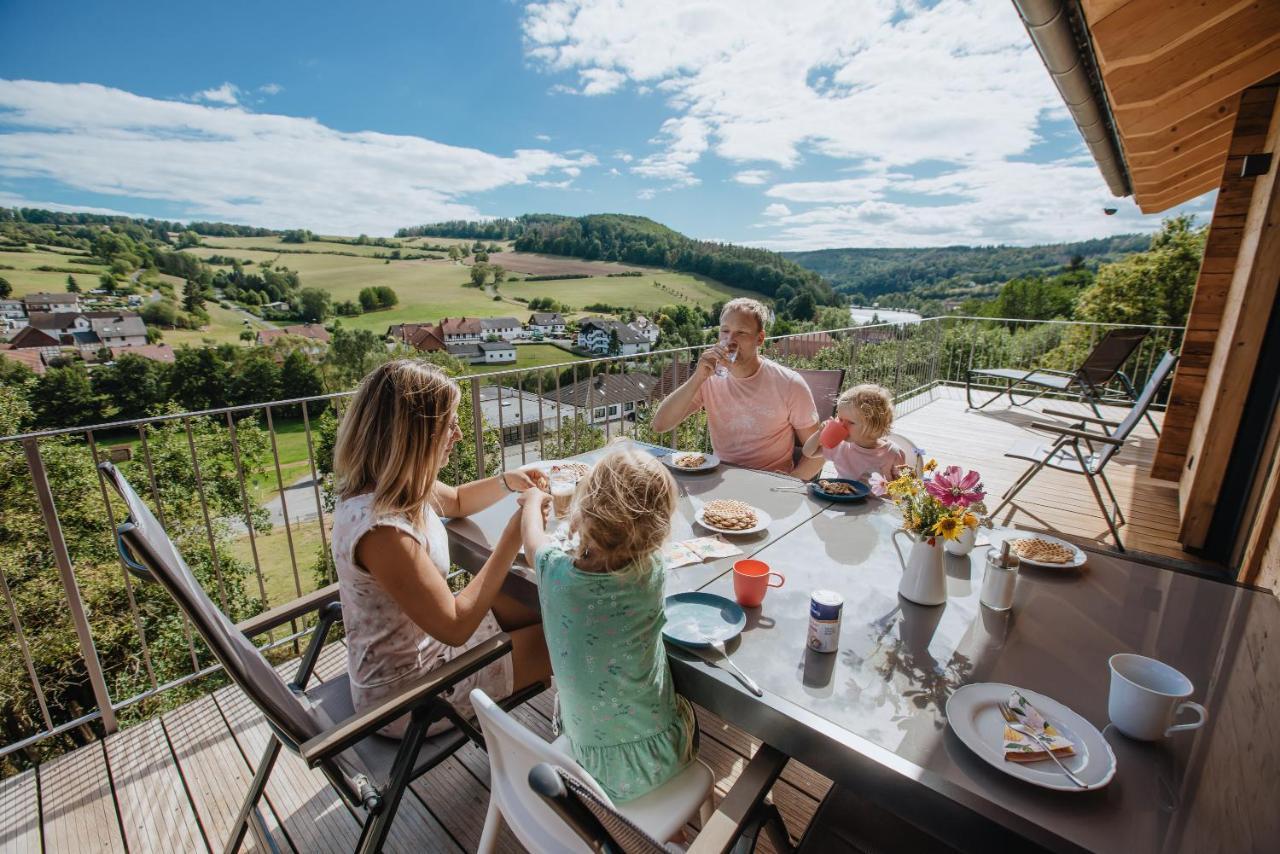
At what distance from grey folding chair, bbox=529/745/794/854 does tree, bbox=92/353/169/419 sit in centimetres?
2847

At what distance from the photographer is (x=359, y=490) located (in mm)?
1444

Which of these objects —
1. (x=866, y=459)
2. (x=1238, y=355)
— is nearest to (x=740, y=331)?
(x=866, y=459)

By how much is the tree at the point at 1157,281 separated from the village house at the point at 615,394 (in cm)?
1540

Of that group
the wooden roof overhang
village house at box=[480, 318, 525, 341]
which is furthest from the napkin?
village house at box=[480, 318, 525, 341]

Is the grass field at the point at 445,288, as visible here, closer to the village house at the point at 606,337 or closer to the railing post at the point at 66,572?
the village house at the point at 606,337

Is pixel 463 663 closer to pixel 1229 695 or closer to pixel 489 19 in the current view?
pixel 1229 695

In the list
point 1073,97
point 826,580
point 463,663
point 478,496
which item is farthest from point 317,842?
point 1073,97

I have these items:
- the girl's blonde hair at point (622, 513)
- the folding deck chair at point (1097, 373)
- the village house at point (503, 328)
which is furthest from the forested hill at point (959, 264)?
the girl's blonde hair at point (622, 513)

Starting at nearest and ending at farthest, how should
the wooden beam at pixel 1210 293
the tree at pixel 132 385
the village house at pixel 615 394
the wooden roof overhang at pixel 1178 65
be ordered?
1. the wooden roof overhang at pixel 1178 65
2. the wooden beam at pixel 1210 293
3. the village house at pixel 615 394
4. the tree at pixel 132 385

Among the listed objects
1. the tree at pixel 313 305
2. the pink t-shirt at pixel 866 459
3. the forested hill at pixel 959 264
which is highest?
the forested hill at pixel 959 264

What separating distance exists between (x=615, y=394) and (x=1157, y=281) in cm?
1836

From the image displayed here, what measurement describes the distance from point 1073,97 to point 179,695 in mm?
12834

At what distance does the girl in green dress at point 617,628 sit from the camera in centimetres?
116

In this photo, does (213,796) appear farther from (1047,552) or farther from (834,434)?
(1047,552)
